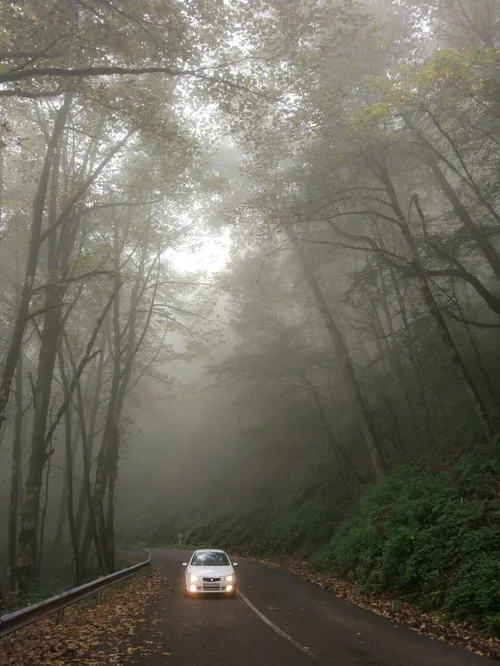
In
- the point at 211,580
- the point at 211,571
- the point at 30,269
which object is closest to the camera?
the point at 30,269

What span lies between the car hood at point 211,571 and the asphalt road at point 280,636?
61 cm

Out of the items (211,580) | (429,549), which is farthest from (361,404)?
(211,580)

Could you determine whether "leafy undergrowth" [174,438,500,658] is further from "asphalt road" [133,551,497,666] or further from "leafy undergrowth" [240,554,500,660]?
"asphalt road" [133,551,497,666]

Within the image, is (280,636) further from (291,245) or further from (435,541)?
(291,245)

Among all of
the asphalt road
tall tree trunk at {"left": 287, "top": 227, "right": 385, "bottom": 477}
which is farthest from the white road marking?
tall tree trunk at {"left": 287, "top": 227, "right": 385, "bottom": 477}

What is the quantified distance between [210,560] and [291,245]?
1389cm

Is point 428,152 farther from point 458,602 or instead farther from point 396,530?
point 458,602

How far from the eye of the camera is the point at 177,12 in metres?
7.73

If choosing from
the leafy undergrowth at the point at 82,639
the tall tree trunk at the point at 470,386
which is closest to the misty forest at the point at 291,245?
the tall tree trunk at the point at 470,386

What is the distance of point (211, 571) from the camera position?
39.6 feet

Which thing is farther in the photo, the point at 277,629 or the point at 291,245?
the point at 291,245

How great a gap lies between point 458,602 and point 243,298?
17.9m

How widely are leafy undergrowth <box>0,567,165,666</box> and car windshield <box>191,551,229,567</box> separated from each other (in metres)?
2.48

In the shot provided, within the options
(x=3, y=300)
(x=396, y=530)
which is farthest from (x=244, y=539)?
(x=3, y=300)
